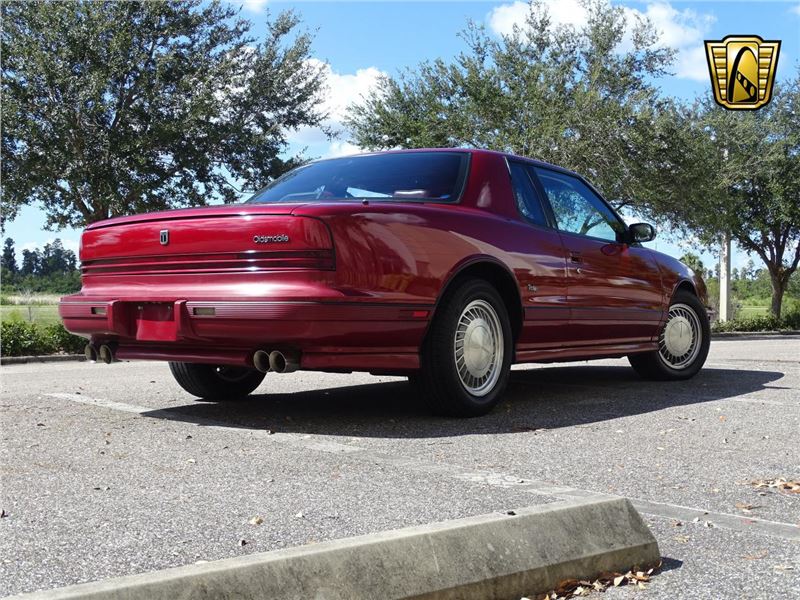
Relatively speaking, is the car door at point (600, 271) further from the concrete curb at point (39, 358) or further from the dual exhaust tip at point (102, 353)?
the concrete curb at point (39, 358)

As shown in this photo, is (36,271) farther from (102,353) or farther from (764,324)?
(102,353)

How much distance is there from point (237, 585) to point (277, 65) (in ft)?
77.2

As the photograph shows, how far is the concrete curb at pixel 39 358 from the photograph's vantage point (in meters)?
15.4

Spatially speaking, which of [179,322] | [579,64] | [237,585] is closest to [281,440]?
[179,322]

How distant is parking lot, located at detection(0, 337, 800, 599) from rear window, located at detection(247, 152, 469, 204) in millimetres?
1410

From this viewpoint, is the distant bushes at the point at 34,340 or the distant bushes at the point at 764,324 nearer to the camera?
the distant bushes at the point at 34,340

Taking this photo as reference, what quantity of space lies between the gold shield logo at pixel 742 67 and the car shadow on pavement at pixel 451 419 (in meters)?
12.1

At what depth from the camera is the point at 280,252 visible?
202 inches

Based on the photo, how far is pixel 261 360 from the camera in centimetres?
521

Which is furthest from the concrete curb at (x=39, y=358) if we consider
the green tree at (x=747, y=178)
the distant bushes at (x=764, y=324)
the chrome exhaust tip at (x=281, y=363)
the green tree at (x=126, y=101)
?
the distant bushes at (x=764, y=324)

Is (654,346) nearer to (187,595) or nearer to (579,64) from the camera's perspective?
(187,595)

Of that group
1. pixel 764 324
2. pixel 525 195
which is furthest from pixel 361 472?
pixel 764 324

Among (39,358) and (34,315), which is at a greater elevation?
(34,315)

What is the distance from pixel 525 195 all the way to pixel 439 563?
4368 mm
